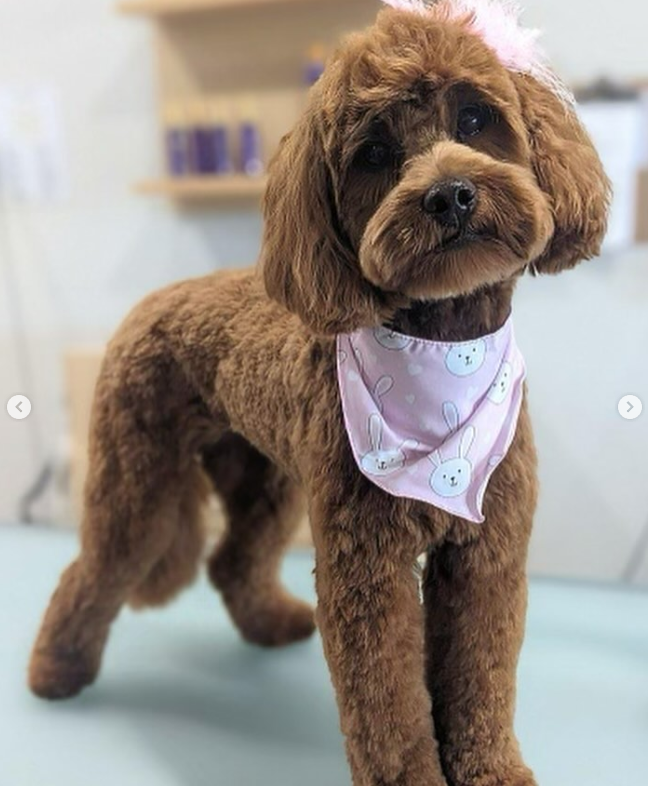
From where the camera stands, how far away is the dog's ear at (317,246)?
0.72m

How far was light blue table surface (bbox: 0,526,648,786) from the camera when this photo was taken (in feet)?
3.26

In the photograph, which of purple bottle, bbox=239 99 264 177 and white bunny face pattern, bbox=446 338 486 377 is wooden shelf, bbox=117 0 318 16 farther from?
white bunny face pattern, bbox=446 338 486 377

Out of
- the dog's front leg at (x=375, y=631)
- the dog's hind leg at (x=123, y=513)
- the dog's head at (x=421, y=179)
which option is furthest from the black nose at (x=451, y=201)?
the dog's hind leg at (x=123, y=513)

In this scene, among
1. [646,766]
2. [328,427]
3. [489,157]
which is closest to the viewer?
[489,157]

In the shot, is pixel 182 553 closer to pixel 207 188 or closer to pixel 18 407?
pixel 18 407

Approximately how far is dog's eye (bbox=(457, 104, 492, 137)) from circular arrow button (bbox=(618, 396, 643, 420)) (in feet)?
1.77

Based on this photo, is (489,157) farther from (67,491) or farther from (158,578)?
(67,491)

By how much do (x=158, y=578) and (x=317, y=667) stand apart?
23 cm

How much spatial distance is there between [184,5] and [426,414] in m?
0.83

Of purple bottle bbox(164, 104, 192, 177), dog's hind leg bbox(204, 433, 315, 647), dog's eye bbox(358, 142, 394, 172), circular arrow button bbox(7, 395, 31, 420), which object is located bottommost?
dog's hind leg bbox(204, 433, 315, 647)

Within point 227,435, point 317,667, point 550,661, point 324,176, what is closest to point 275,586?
point 317,667

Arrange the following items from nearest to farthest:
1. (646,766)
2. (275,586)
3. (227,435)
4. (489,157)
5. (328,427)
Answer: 1. (489,157)
2. (328,427)
3. (646,766)
4. (227,435)
5. (275,586)

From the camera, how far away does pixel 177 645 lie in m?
1.27

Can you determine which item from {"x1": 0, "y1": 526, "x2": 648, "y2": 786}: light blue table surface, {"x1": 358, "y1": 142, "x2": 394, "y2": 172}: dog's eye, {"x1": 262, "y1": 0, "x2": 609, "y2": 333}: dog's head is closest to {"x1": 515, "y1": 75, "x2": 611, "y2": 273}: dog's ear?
{"x1": 262, "y1": 0, "x2": 609, "y2": 333}: dog's head
